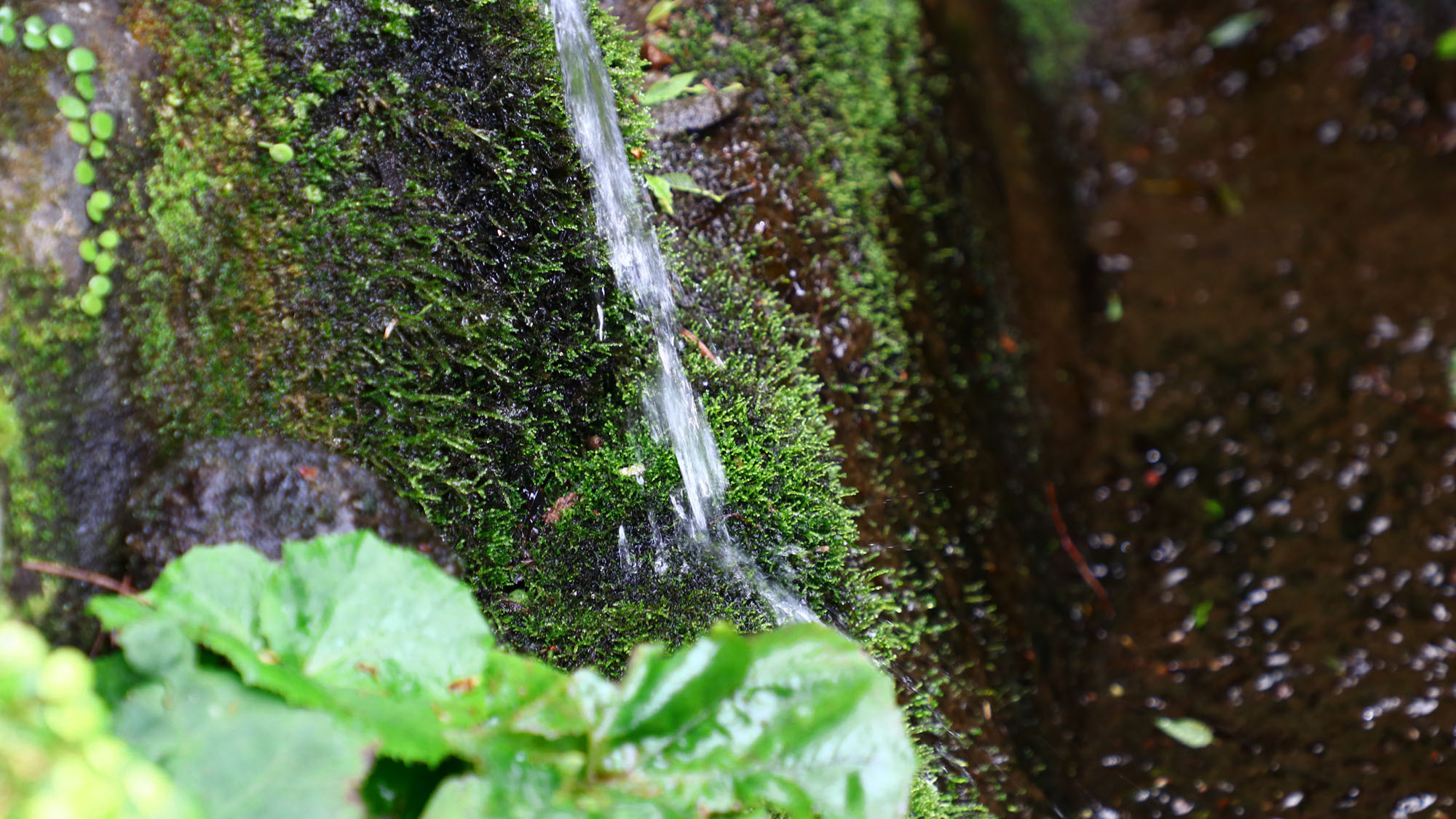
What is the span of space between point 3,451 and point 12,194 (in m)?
0.41

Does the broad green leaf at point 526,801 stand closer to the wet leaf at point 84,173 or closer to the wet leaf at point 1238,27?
the wet leaf at point 84,173

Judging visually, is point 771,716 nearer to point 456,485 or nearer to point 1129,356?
point 456,485

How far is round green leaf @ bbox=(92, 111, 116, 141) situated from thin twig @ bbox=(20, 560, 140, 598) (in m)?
0.71

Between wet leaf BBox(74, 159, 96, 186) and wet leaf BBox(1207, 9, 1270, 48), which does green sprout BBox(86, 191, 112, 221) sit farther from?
wet leaf BBox(1207, 9, 1270, 48)

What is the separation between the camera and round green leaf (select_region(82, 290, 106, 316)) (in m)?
1.23

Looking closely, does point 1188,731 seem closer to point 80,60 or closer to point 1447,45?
point 1447,45

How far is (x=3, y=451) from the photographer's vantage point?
3.73 ft

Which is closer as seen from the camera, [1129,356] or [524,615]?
[524,615]

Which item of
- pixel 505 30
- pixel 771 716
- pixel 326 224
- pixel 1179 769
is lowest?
pixel 1179 769

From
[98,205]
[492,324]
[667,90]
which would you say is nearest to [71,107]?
[98,205]

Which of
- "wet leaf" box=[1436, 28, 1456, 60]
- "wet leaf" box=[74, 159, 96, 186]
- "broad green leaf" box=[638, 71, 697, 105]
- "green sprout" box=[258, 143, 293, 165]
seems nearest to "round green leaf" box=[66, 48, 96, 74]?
"wet leaf" box=[74, 159, 96, 186]

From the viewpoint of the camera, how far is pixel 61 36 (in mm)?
1206

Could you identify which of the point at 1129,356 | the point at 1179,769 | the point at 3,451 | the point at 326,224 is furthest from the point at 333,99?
the point at 1179,769

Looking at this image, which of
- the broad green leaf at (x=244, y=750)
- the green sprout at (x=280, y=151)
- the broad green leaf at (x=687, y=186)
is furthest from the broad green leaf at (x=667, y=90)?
the broad green leaf at (x=244, y=750)
